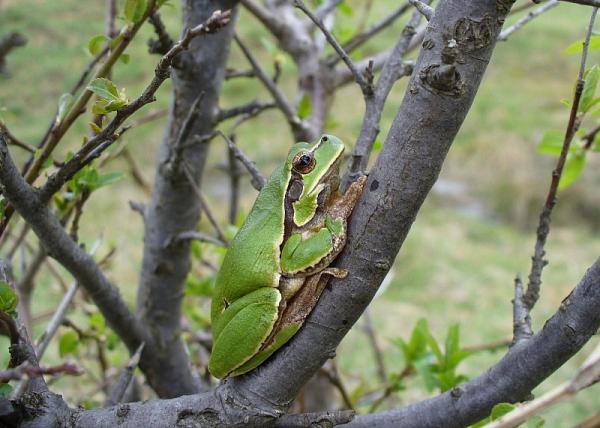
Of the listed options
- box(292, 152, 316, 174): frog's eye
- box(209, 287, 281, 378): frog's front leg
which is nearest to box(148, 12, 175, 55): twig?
box(292, 152, 316, 174): frog's eye

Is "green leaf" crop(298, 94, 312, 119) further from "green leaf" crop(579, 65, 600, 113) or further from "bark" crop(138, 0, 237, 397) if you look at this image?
"green leaf" crop(579, 65, 600, 113)

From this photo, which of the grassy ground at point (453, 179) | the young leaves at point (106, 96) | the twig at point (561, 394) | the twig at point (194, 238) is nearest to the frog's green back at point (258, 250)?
the twig at point (194, 238)

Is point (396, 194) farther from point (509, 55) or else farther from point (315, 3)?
point (509, 55)

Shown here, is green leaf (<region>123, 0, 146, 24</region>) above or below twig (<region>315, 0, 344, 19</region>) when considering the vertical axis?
below

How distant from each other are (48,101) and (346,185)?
4365 mm

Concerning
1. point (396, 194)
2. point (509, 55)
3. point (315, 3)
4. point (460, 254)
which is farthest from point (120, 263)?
point (509, 55)

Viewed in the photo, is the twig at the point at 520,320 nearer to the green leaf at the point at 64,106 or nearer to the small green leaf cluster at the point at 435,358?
the small green leaf cluster at the point at 435,358

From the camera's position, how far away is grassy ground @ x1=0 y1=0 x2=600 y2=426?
250cm

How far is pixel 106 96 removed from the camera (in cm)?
53

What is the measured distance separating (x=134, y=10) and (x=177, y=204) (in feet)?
1.12

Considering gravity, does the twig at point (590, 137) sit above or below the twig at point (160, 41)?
below

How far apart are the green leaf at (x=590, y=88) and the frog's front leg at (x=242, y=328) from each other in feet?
1.21

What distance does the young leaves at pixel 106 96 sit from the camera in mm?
529

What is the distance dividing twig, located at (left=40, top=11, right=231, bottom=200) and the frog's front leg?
22cm
